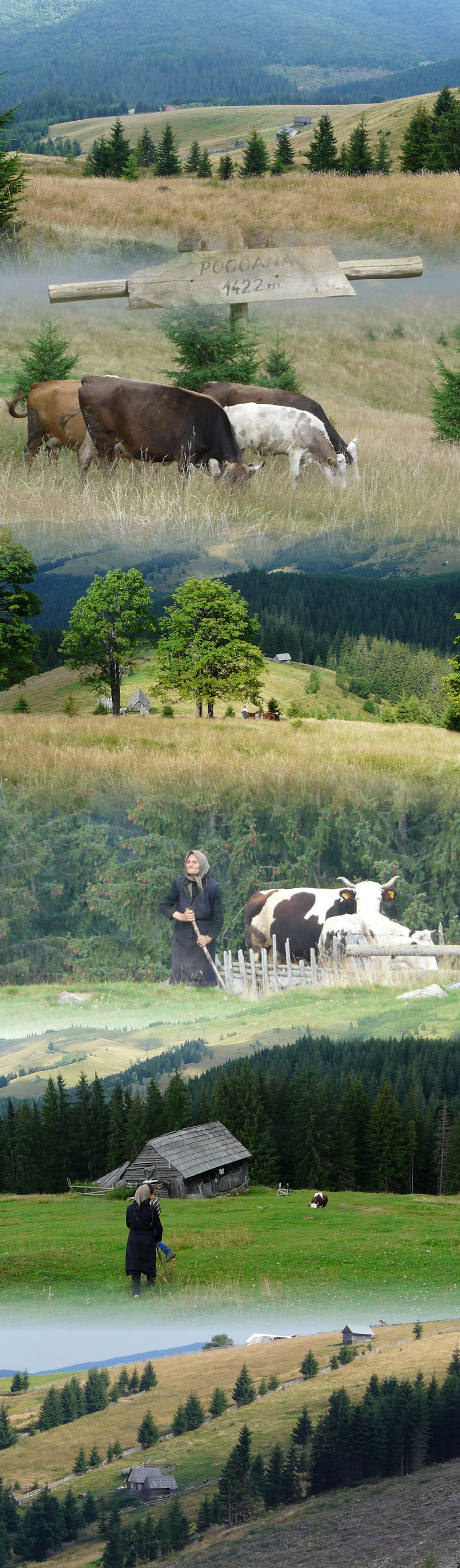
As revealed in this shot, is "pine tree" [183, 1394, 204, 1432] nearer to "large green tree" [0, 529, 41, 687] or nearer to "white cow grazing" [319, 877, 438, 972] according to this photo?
"white cow grazing" [319, 877, 438, 972]

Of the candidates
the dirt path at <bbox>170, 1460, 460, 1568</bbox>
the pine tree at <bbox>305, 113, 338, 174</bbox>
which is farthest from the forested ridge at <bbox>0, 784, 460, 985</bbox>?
the pine tree at <bbox>305, 113, 338, 174</bbox>

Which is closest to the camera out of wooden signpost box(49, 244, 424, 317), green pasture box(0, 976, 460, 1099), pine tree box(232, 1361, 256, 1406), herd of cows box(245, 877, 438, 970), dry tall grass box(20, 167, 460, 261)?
pine tree box(232, 1361, 256, 1406)

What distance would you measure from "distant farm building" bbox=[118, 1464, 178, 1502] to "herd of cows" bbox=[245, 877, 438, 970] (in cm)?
1176

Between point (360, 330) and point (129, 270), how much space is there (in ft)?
17.9

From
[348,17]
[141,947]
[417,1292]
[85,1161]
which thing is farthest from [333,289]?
[348,17]

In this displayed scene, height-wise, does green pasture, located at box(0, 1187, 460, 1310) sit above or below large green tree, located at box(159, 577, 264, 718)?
below

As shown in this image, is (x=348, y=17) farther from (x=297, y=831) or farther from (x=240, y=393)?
(x=297, y=831)

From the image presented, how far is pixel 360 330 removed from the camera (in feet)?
106

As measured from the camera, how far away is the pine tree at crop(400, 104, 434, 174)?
39.3m

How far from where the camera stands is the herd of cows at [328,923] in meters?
23.8

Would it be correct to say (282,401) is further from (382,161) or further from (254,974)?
(382,161)

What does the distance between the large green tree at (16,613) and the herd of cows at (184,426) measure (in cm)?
210

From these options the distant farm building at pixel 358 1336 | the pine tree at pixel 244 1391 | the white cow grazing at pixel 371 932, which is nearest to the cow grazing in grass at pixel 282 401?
the white cow grazing at pixel 371 932

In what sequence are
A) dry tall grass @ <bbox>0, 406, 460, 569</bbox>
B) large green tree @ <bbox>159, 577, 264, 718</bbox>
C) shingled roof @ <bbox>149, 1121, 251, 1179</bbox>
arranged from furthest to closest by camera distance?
dry tall grass @ <bbox>0, 406, 460, 569</bbox> → large green tree @ <bbox>159, 577, 264, 718</bbox> → shingled roof @ <bbox>149, 1121, 251, 1179</bbox>
